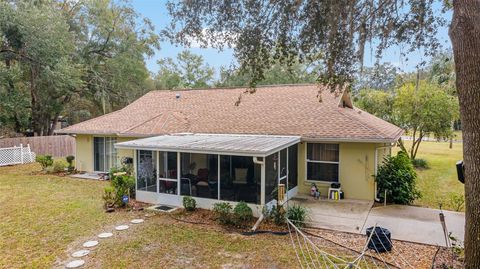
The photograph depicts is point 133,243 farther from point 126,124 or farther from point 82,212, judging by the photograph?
point 126,124

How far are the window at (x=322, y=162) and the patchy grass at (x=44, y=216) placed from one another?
7.30m

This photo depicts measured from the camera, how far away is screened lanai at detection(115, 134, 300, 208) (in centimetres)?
1049

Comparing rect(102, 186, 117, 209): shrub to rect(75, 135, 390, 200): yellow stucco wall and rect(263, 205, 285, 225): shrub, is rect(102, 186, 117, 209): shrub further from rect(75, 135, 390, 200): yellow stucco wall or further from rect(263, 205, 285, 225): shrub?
rect(263, 205, 285, 225): shrub

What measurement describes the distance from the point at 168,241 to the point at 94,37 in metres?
A: 24.3

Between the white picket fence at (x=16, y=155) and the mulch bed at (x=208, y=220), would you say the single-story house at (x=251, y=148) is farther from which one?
the white picket fence at (x=16, y=155)

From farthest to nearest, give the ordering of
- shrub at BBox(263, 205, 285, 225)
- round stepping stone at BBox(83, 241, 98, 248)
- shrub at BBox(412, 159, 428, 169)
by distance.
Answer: shrub at BBox(412, 159, 428, 169) < shrub at BBox(263, 205, 285, 225) < round stepping stone at BBox(83, 241, 98, 248)

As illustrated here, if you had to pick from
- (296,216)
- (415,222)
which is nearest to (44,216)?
(296,216)

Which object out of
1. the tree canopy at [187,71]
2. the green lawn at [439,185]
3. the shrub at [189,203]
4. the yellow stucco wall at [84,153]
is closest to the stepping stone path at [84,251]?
the shrub at [189,203]

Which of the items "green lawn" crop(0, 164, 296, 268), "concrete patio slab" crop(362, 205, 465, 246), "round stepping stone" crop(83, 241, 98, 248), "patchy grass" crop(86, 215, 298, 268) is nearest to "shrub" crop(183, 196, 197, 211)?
"green lawn" crop(0, 164, 296, 268)

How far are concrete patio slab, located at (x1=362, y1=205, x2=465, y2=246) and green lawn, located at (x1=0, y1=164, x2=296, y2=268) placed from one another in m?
3.20

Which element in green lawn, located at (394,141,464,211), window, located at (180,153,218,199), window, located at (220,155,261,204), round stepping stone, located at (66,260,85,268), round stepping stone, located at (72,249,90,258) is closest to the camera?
round stepping stone, located at (66,260,85,268)

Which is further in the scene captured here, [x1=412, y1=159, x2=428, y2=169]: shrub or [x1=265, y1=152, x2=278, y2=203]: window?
[x1=412, y1=159, x2=428, y2=169]: shrub

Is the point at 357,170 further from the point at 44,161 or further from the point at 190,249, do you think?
the point at 44,161

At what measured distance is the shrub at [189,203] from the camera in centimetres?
1085
